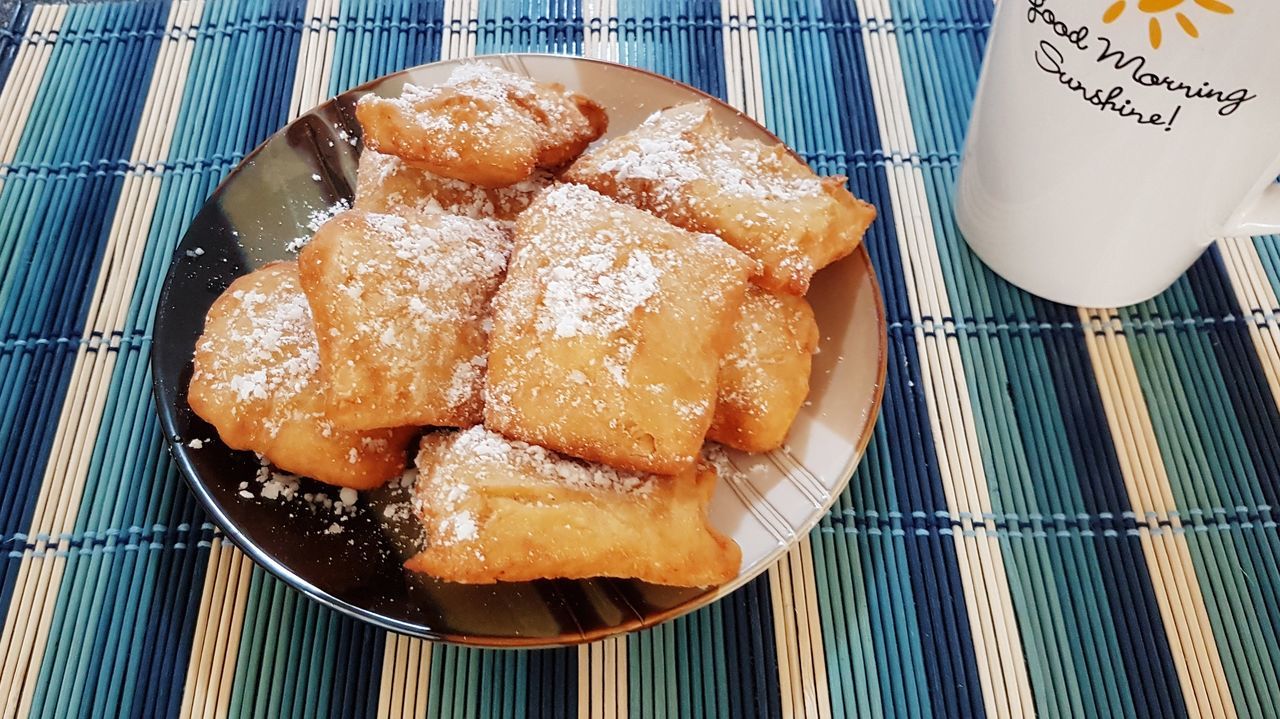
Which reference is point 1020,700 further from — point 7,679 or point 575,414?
point 7,679

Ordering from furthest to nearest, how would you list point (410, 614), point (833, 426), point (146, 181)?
point (146, 181) < point (833, 426) < point (410, 614)

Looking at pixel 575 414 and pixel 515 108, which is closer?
pixel 575 414

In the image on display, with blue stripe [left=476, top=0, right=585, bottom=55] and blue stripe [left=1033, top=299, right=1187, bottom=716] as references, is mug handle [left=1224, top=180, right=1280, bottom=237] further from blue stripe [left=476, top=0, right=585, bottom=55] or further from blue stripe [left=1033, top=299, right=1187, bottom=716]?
blue stripe [left=476, top=0, right=585, bottom=55]

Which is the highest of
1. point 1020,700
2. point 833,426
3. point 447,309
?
point 447,309

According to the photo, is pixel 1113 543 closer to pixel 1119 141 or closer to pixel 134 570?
pixel 1119 141

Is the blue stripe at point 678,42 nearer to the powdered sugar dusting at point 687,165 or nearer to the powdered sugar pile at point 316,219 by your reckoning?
the powdered sugar dusting at point 687,165

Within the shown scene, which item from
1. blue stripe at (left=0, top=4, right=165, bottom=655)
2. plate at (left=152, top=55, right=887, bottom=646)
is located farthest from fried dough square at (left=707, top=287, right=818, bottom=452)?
blue stripe at (left=0, top=4, right=165, bottom=655)

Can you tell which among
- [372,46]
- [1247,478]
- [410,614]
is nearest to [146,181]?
[372,46]
